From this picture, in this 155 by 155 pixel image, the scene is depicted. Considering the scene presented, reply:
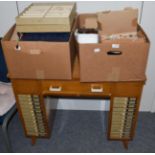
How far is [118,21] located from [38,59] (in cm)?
55

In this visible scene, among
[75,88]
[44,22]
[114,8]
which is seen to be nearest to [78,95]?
[75,88]

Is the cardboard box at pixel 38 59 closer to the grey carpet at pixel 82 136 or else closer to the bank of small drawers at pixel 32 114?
the bank of small drawers at pixel 32 114

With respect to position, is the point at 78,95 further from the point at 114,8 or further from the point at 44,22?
the point at 114,8

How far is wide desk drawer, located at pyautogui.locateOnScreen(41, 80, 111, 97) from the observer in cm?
137

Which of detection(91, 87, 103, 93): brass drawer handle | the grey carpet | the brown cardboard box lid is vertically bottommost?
the grey carpet

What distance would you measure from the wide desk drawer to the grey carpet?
597 mm

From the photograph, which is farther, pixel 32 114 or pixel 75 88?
pixel 32 114

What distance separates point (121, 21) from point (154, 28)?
0.41 m

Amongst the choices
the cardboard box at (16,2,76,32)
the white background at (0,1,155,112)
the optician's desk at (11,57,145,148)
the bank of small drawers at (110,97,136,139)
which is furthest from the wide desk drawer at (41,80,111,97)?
the white background at (0,1,155,112)

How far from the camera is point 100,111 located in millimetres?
2123

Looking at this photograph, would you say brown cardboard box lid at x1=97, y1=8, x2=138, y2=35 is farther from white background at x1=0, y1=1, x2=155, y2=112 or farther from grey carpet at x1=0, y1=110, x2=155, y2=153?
grey carpet at x1=0, y1=110, x2=155, y2=153

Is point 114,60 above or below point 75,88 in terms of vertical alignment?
above

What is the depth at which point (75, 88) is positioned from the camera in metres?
1.39

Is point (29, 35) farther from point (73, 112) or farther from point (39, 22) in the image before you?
point (73, 112)
